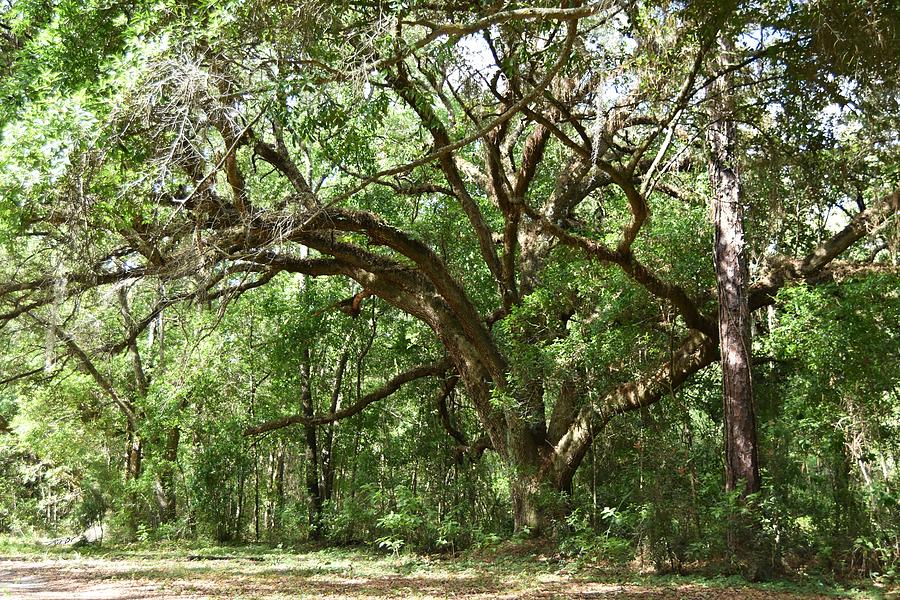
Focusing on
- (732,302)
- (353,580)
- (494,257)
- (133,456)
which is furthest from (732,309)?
(133,456)

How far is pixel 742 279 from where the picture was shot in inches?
344

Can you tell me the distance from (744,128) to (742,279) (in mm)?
2227

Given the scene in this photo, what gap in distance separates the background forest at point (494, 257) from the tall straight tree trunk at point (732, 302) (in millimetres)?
42

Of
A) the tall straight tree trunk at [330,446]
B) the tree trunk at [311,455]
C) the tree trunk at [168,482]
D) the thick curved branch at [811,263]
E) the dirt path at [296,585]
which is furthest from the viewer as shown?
the tree trunk at [168,482]

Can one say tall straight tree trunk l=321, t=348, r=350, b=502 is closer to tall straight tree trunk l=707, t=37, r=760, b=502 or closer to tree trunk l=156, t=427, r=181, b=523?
tree trunk l=156, t=427, r=181, b=523

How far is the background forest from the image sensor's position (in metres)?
6.12

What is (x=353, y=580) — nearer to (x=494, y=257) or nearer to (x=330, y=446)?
(x=494, y=257)

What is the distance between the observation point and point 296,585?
28.4 ft

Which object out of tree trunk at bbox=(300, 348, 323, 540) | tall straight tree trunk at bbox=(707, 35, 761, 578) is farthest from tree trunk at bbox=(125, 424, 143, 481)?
tall straight tree trunk at bbox=(707, 35, 761, 578)

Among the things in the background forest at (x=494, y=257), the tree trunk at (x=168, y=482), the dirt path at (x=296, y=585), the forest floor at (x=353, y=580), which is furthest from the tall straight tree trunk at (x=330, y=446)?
the dirt path at (x=296, y=585)

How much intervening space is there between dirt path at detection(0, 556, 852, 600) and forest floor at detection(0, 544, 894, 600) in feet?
0.04

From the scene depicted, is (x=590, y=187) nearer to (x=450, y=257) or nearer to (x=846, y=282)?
(x=450, y=257)

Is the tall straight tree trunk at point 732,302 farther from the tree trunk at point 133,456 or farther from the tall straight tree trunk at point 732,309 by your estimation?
the tree trunk at point 133,456

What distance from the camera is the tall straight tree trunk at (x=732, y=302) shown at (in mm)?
8445
